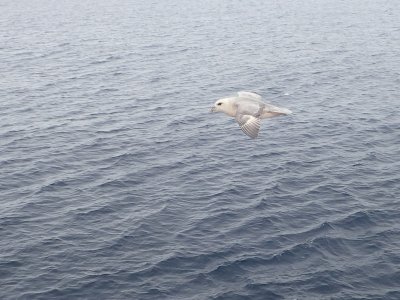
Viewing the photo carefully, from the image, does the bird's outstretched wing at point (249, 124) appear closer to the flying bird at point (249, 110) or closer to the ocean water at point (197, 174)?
the flying bird at point (249, 110)

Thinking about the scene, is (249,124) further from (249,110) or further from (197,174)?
(197,174)

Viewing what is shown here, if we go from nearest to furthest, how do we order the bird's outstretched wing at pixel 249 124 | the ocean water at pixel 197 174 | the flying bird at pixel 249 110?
the bird's outstretched wing at pixel 249 124, the flying bird at pixel 249 110, the ocean water at pixel 197 174

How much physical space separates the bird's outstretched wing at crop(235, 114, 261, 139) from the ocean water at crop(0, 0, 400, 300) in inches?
801

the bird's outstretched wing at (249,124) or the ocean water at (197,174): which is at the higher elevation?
the bird's outstretched wing at (249,124)

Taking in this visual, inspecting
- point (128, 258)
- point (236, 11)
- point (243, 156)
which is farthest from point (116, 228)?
point (236, 11)

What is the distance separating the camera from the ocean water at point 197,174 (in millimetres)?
48500

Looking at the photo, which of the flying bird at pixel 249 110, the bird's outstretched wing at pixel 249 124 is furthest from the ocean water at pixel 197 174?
the bird's outstretched wing at pixel 249 124

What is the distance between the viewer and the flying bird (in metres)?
29.8

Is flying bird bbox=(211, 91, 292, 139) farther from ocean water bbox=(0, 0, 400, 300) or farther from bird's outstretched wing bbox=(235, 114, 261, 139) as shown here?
ocean water bbox=(0, 0, 400, 300)

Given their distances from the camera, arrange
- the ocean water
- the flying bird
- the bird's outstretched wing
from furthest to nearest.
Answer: the ocean water
the flying bird
the bird's outstretched wing

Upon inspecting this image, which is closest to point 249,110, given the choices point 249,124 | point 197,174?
point 249,124

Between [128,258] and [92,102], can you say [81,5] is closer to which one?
[92,102]

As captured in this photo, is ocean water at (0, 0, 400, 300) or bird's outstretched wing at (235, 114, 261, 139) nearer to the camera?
bird's outstretched wing at (235, 114, 261, 139)

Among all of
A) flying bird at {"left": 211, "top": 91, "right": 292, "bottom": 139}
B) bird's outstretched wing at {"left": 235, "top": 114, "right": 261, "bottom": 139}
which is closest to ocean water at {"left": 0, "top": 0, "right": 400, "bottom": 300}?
flying bird at {"left": 211, "top": 91, "right": 292, "bottom": 139}
